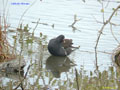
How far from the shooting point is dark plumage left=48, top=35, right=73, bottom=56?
39.3ft

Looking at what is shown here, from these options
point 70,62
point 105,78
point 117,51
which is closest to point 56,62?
point 70,62

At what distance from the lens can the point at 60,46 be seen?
12.4m

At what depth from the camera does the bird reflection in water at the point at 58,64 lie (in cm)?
1020

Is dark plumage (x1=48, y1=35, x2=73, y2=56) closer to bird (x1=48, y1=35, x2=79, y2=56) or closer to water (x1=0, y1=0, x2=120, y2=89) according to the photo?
bird (x1=48, y1=35, x2=79, y2=56)

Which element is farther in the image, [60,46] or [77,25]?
[77,25]

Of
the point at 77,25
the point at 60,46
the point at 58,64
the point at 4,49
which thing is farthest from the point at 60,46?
the point at 77,25

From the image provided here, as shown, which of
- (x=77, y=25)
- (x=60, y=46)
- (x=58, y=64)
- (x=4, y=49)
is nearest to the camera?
(x=4, y=49)

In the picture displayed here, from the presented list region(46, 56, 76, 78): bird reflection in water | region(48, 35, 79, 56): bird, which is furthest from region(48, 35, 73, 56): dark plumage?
region(46, 56, 76, 78): bird reflection in water

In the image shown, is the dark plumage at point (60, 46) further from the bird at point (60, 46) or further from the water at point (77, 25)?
the water at point (77, 25)

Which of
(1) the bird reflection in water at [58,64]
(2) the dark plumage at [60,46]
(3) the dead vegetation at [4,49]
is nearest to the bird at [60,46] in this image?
(2) the dark plumage at [60,46]

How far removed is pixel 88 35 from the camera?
13898 millimetres

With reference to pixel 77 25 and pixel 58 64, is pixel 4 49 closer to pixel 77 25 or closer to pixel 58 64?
pixel 58 64

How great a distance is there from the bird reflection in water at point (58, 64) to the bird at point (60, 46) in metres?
0.16

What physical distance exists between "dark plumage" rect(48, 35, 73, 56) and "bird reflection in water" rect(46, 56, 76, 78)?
16 centimetres
